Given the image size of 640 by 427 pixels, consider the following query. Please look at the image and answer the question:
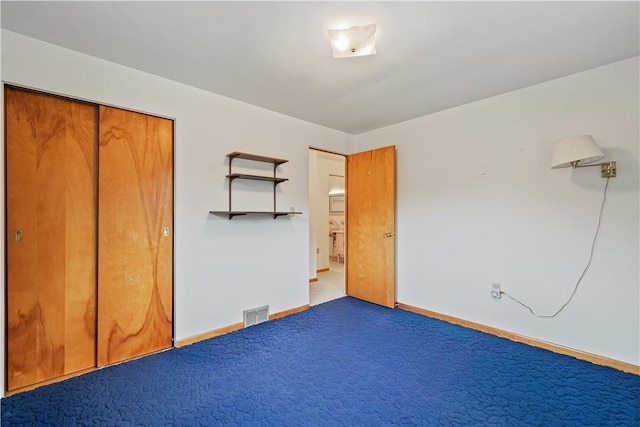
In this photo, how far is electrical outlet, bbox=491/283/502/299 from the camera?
3.00 meters

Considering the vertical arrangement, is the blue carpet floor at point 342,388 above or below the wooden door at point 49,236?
below

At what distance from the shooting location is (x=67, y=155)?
2.24 meters

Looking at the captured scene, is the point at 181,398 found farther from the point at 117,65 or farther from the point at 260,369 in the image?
the point at 117,65

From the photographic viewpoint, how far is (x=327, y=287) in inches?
191

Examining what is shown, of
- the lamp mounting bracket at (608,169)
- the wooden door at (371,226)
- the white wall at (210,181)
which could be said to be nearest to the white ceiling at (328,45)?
the white wall at (210,181)

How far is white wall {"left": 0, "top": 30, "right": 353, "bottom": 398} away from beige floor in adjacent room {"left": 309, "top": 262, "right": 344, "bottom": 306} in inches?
20.9

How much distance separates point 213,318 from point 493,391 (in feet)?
8.11

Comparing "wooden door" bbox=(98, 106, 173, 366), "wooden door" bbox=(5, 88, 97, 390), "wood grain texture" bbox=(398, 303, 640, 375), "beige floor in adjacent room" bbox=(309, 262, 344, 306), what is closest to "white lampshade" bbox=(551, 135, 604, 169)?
"wood grain texture" bbox=(398, 303, 640, 375)

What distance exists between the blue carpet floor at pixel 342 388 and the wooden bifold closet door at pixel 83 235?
0.79ft

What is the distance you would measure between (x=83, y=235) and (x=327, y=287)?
3405 mm

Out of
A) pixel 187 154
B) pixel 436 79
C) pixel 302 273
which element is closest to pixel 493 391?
pixel 302 273

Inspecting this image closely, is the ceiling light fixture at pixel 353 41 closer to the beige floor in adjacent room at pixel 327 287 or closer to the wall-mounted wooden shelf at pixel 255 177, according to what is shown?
the wall-mounted wooden shelf at pixel 255 177

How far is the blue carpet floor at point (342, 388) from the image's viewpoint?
1801 millimetres

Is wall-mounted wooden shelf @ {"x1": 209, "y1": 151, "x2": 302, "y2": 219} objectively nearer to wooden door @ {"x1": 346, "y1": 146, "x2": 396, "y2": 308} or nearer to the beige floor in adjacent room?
wooden door @ {"x1": 346, "y1": 146, "x2": 396, "y2": 308}
